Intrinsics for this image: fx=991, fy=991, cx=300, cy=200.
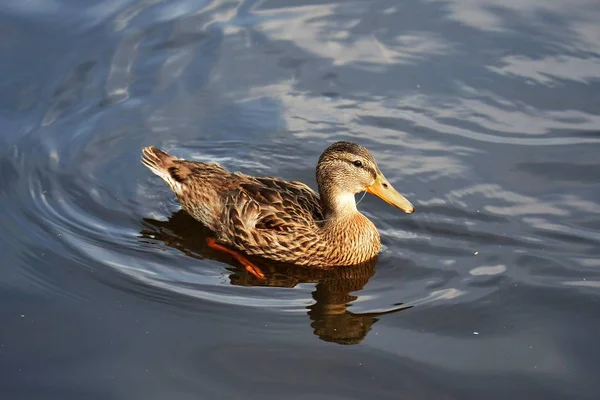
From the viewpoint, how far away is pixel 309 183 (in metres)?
10.0

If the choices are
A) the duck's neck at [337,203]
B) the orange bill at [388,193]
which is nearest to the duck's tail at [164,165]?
the duck's neck at [337,203]

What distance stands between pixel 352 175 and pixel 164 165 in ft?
6.26

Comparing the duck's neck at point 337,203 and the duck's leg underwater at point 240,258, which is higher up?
the duck's neck at point 337,203

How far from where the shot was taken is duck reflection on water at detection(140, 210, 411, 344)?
7.73m

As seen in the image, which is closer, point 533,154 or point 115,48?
point 533,154

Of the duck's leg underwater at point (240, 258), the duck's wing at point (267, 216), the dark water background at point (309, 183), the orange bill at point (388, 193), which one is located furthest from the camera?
the duck's wing at point (267, 216)

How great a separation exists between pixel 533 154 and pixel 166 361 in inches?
179

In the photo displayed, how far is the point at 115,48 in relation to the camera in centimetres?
1169

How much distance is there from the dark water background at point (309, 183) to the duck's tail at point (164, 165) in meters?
0.31

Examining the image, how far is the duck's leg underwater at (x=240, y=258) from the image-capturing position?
8.57 metres

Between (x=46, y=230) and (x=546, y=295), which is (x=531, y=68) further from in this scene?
(x=46, y=230)

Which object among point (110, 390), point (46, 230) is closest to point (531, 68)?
point (46, 230)

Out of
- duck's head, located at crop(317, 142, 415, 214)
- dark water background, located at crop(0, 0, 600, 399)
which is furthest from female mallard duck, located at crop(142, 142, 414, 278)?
dark water background, located at crop(0, 0, 600, 399)

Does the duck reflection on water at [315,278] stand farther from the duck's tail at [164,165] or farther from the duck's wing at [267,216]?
the duck's tail at [164,165]
